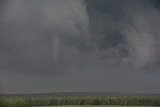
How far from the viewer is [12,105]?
87.9 ft

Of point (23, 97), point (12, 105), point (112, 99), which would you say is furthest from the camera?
point (112, 99)

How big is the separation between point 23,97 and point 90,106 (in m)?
4.74

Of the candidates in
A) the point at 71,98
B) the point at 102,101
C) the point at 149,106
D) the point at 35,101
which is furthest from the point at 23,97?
the point at 149,106

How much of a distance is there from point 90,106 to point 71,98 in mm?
2505

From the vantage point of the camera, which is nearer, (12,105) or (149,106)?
(12,105)

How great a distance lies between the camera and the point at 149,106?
1164 inches

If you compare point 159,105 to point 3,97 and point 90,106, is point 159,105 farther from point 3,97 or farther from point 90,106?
point 3,97

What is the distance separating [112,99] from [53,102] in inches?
179

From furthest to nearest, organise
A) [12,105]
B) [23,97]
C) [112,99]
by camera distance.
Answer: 1. [112,99]
2. [23,97]
3. [12,105]

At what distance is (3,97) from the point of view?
27.2 metres

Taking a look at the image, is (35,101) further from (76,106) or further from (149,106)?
(149,106)

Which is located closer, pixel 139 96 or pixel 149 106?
pixel 149 106

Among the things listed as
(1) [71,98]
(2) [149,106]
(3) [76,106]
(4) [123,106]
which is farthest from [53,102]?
(2) [149,106]

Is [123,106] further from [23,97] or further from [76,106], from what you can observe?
[23,97]
